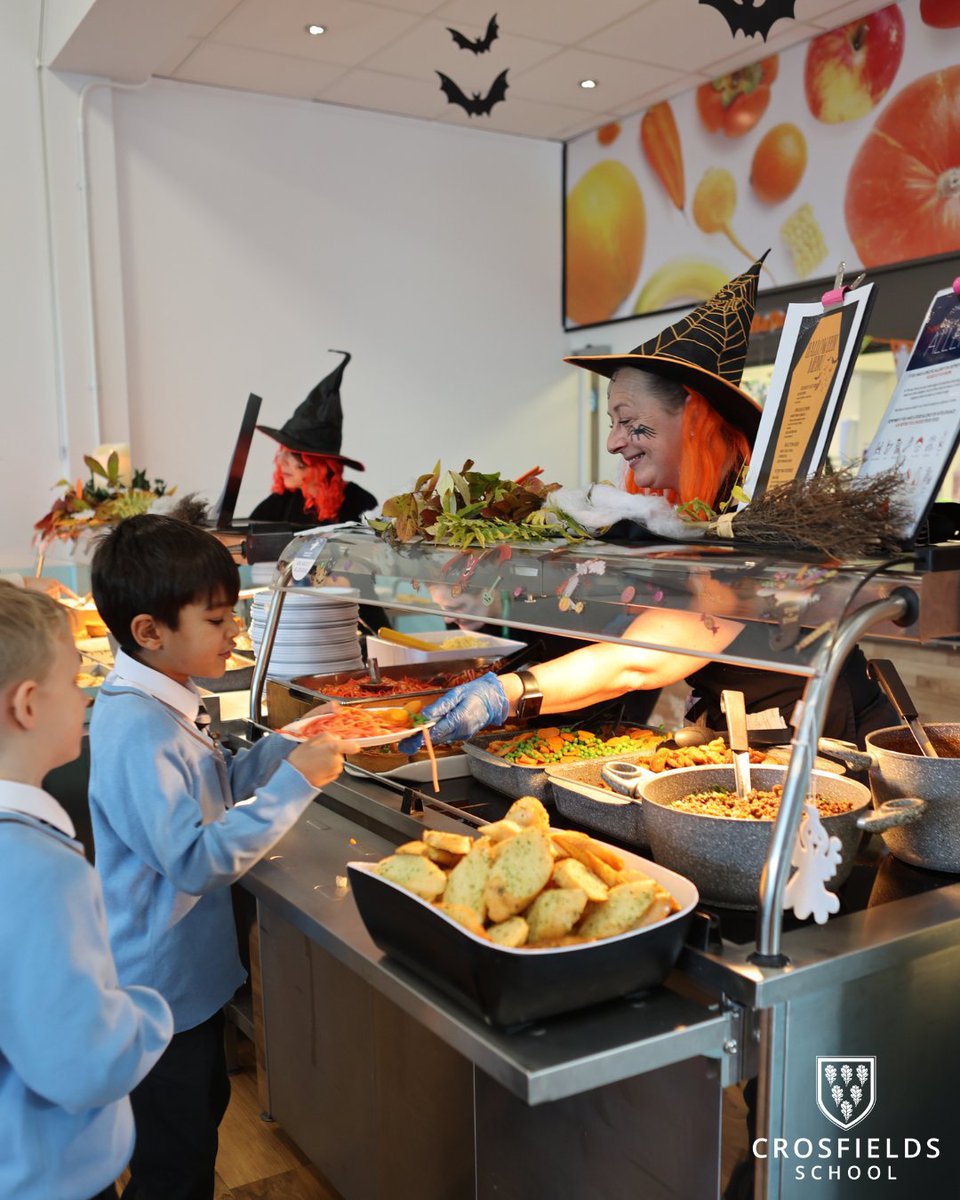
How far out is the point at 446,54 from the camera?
5797 mm

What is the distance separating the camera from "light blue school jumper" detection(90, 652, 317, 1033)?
1.67m

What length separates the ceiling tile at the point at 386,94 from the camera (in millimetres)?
6188

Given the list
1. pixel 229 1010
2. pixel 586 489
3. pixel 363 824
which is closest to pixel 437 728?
pixel 363 824

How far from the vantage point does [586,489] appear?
1.89 m

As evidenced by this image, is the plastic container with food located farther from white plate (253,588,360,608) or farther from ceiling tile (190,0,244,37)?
ceiling tile (190,0,244,37)

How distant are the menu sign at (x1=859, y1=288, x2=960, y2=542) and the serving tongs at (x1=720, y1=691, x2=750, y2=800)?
1.33ft

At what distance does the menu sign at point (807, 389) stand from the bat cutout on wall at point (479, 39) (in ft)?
13.3

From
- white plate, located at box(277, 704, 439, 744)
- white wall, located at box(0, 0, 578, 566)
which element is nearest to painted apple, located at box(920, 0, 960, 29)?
white wall, located at box(0, 0, 578, 566)

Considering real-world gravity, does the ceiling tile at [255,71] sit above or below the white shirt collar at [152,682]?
above

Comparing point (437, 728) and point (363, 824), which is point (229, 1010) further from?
point (437, 728)

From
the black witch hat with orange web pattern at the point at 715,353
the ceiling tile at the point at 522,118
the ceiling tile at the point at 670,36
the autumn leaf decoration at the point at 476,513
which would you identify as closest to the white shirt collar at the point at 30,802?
the autumn leaf decoration at the point at 476,513

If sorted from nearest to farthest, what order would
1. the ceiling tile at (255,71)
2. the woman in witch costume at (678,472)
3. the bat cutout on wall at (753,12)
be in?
the woman in witch costume at (678,472) → the bat cutout on wall at (753,12) → the ceiling tile at (255,71)

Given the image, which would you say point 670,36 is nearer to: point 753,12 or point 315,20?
point 753,12

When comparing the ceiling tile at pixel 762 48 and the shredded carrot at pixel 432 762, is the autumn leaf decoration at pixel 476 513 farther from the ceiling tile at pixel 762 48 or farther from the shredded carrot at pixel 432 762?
the ceiling tile at pixel 762 48
